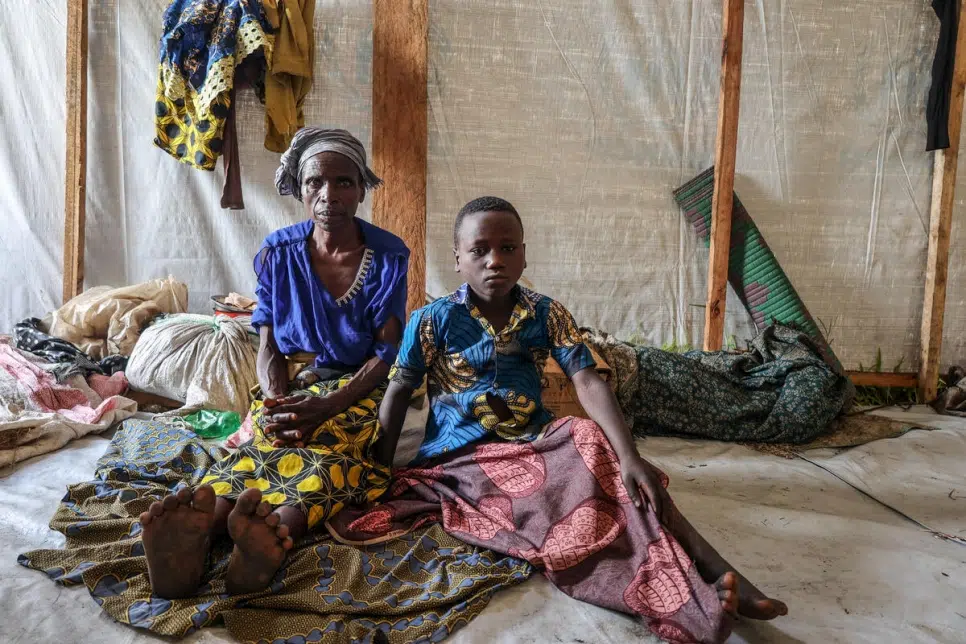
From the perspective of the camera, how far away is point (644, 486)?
1.55 m

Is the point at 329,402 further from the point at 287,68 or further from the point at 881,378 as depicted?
the point at 881,378

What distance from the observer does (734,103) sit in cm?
343

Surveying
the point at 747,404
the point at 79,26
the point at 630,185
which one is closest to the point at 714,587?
the point at 747,404

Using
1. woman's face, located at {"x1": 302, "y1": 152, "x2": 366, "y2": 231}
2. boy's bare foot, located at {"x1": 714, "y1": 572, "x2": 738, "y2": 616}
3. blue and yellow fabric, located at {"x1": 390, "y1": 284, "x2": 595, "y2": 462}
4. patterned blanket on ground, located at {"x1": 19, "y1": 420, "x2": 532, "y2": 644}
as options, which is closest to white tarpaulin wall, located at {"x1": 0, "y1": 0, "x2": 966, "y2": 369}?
woman's face, located at {"x1": 302, "y1": 152, "x2": 366, "y2": 231}

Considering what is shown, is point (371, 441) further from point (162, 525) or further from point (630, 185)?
point (630, 185)

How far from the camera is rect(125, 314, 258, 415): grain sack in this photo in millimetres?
2891

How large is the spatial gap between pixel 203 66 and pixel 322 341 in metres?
2.00

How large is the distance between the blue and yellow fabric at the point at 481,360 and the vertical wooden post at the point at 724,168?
1827 mm

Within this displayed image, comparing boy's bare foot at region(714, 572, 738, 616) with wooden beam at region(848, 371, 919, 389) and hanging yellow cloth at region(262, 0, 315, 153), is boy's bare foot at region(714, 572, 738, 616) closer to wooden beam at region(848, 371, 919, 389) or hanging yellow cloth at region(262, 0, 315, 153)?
hanging yellow cloth at region(262, 0, 315, 153)

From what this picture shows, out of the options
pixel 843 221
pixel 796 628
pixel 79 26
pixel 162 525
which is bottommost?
pixel 796 628

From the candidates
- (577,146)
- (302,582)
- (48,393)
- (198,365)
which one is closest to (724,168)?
(577,146)

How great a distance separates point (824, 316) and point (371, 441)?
2991mm

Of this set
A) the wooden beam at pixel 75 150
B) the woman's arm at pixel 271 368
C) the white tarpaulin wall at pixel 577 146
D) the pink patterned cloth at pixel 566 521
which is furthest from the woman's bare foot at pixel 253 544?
the wooden beam at pixel 75 150

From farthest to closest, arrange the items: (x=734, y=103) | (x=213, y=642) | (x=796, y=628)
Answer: (x=734, y=103), (x=796, y=628), (x=213, y=642)
